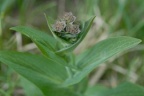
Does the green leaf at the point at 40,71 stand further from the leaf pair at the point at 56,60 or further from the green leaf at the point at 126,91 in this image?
the green leaf at the point at 126,91

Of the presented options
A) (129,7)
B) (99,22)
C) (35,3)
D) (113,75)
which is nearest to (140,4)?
(129,7)

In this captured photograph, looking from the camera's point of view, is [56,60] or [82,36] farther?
[56,60]

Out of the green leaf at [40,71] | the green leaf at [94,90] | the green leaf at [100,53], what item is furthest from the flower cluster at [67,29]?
the green leaf at [94,90]

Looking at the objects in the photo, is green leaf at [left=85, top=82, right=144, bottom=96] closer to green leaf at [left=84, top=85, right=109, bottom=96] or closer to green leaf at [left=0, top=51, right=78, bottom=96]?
green leaf at [left=84, top=85, right=109, bottom=96]

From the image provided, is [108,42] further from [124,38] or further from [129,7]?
[129,7]

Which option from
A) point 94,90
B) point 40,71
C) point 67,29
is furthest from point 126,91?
point 67,29

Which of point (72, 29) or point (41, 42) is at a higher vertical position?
point (72, 29)

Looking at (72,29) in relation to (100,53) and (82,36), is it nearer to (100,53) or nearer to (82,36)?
(82,36)
